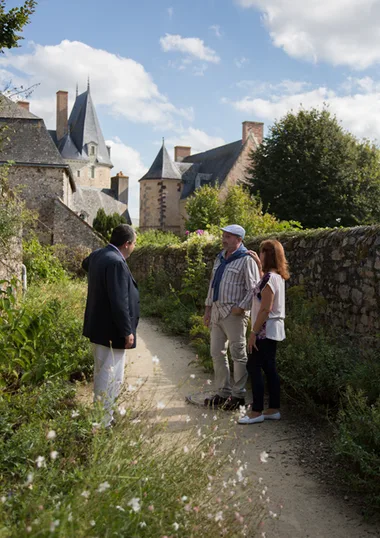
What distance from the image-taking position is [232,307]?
18.0ft

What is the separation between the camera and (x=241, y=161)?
1818 inches

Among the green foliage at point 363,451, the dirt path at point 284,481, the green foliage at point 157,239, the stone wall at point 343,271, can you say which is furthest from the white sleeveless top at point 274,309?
the green foliage at point 157,239

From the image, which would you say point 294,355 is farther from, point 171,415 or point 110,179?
point 110,179

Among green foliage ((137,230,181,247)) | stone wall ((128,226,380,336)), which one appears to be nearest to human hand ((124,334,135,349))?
stone wall ((128,226,380,336))

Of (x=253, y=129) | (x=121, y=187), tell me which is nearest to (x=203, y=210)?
(x=253, y=129)

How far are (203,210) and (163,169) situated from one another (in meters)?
21.4

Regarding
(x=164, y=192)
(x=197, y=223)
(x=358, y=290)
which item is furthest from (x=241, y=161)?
(x=358, y=290)

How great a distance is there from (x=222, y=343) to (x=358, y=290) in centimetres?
184

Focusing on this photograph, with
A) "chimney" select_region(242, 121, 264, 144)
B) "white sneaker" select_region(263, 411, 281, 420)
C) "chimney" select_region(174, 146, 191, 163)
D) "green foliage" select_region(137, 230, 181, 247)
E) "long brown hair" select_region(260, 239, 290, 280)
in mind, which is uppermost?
"chimney" select_region(242, 121, 264, 144)

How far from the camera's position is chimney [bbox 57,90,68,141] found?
62344 mm

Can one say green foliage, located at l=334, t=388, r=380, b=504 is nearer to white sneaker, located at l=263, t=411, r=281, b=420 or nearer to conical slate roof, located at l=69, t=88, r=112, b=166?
white sneaker, located at l=263, t=411, r=281, b=420

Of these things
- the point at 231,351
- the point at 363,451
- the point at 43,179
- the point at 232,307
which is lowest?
the point at 363,451

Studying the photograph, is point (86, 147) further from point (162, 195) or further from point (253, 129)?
point (253, 129)

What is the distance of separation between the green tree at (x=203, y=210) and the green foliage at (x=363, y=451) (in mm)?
26533
